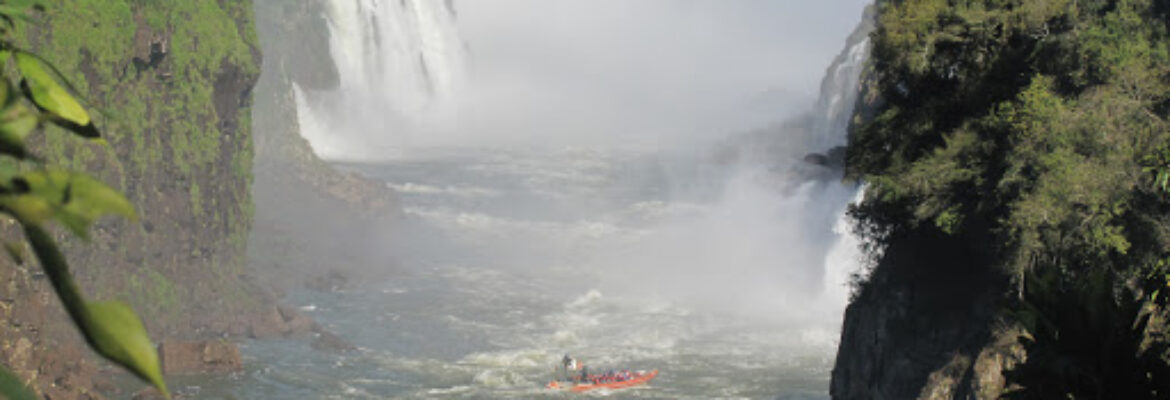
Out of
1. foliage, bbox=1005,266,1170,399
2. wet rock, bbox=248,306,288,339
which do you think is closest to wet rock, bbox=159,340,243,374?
wet rock, bbox=248,306,288,339

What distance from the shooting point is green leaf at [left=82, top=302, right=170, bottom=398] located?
6.61ft

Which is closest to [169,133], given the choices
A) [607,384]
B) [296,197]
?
[607,384]

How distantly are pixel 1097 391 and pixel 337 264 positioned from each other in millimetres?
56890

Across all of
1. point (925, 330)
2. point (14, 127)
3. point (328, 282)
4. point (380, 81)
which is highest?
point (380, 81)

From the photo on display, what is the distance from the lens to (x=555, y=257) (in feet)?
234

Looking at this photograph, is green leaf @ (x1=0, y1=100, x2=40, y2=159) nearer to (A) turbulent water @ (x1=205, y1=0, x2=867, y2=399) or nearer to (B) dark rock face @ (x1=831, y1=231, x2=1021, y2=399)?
(B) dark rock face @ (x1=831, y1=231, x2=1021, y2=399)

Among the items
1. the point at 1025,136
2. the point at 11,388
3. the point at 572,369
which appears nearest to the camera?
the point at 11,388

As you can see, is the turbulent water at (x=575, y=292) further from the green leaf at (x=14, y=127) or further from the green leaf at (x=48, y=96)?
the green leaf at (x=14, y=127)

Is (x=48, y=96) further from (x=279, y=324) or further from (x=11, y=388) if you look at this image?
(x=279, y=324)

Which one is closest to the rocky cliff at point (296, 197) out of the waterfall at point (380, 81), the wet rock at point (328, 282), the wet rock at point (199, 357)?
the wet rock at point (328, 282)

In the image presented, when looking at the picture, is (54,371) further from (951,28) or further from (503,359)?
(951,28)

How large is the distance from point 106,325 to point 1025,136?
74.5 ft

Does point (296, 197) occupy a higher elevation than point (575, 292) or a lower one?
higher

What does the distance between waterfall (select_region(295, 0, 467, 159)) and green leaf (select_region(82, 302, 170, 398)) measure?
3405 inches
